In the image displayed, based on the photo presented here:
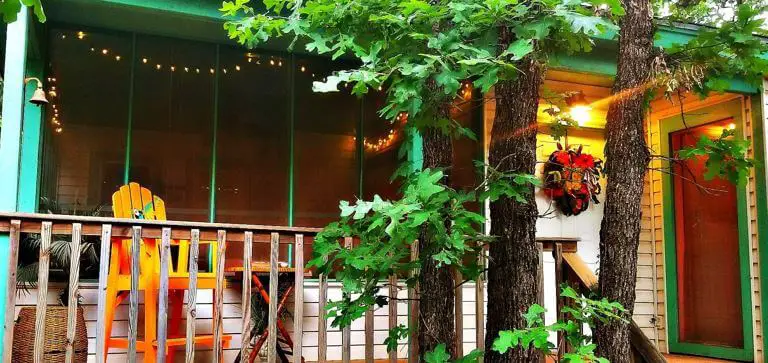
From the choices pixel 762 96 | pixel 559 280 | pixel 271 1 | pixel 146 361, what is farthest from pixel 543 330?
pixel 762 96

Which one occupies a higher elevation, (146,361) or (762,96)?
(762,96)

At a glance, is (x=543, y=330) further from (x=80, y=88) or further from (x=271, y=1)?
(x=80, y=88)

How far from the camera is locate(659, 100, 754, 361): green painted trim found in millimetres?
6156

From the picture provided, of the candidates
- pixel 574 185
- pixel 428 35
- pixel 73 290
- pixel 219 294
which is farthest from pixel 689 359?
pixel 73 290

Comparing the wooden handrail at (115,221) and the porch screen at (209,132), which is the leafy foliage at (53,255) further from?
the wooden handrail at (115,221)

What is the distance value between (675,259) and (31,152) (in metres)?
5.69

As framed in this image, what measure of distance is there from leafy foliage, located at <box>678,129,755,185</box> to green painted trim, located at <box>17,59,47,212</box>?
4263 mm

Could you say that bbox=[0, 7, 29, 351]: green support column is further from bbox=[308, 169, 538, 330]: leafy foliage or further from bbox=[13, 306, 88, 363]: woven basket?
bbox=[308, 169, 538, 330]: leafy foliage

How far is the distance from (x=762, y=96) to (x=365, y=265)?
4760mm

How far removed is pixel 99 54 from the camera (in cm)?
547

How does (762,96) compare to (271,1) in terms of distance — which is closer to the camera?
(271,1)

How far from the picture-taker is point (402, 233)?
2654mm

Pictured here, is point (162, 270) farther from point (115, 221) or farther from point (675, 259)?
point (675, 259)

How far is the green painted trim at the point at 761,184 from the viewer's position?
6055mm
